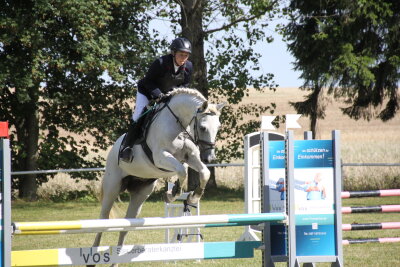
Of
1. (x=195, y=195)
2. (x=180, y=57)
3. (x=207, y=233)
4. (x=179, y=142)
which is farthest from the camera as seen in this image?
(x=207, y=233)

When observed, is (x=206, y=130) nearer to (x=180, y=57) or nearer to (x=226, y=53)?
(x=180, y=57)

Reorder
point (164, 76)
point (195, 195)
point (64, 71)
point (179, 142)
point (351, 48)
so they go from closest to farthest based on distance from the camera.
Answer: point (195, 195), point (179, 142), point (164, 76), point (64, 71), point (351, 48)

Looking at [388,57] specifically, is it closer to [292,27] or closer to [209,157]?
[292,27]

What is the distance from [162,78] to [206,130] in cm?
95

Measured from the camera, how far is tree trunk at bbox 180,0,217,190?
1759 cm

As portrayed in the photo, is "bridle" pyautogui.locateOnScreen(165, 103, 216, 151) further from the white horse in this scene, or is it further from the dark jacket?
the dark jacket

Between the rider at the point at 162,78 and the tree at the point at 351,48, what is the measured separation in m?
12.0

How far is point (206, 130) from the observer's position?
5504mm

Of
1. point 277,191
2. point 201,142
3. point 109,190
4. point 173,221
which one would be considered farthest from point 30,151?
point 173,221

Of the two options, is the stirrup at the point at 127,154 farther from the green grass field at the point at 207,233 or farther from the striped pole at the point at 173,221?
the striped pole at the point at 173,221

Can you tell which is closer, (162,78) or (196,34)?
(162,78)

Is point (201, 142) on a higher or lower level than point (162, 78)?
lower

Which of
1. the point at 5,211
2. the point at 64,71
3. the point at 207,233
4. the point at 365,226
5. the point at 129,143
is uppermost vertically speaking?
the point at 64,71

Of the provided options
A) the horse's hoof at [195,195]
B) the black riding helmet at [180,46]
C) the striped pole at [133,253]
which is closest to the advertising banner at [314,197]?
the striped pole at [133,253]
